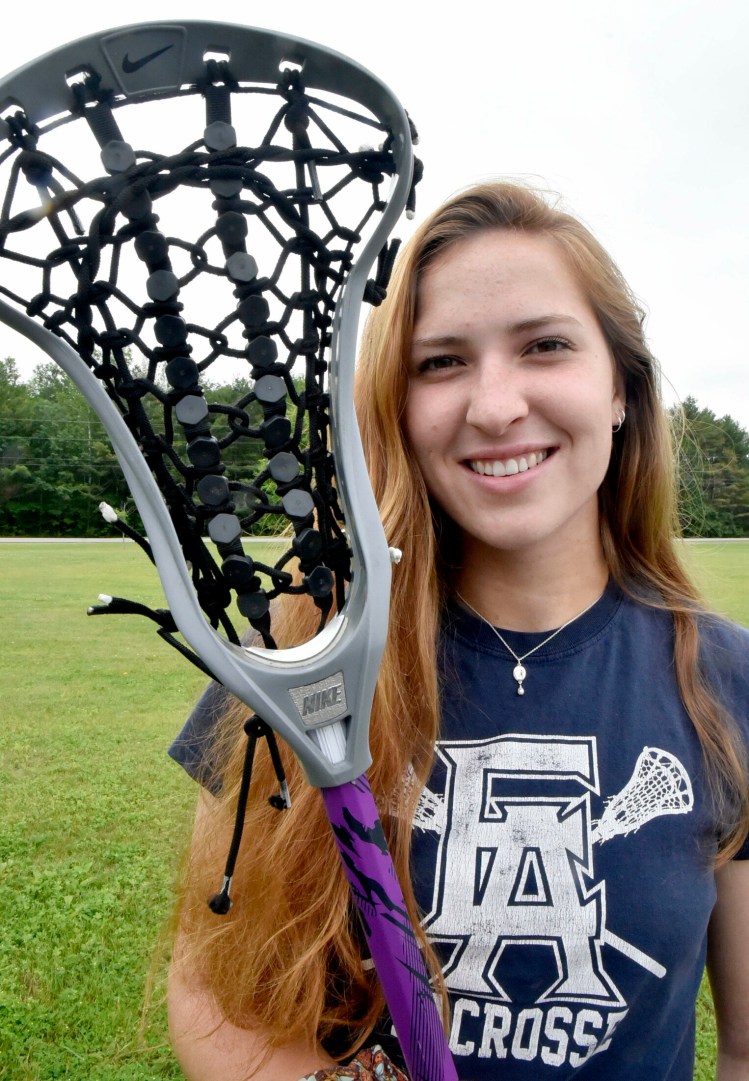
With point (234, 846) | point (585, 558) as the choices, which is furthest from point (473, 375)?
point (234, 846)

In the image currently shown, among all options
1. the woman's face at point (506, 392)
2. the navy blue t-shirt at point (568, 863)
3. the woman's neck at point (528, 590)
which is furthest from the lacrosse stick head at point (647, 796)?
the woman's face at point (506, 392)

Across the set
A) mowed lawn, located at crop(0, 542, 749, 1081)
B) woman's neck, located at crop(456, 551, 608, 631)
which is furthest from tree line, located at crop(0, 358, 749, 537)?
woman's neck, located at crop(456, 551, 608, 631)

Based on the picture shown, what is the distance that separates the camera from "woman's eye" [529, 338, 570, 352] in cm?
135

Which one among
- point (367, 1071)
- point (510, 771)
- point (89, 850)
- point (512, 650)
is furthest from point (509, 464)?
point (89, 850)

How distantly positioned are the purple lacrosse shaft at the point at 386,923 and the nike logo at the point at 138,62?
2.75 feet

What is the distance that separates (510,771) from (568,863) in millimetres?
170

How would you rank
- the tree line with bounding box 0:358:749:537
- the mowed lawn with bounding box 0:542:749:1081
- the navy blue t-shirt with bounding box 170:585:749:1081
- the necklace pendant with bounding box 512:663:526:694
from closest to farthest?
the navy blue t-shirt with bounding box 170:585:749:1081
the necklace pendant with bounding box 512:663:526:694
the mowed lawn with bounding box 0:542:749:1081
the tree line with bounding box 0:358:749:537

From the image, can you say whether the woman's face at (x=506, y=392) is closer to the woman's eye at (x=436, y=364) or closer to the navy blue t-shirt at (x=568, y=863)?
the woman's eye at (x=436, y=364)

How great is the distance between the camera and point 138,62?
2.74 ft

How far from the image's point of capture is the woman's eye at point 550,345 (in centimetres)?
135

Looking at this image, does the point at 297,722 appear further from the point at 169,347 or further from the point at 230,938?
the point at 230,938

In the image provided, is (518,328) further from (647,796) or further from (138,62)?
(647,796)

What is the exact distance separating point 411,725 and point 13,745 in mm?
5173

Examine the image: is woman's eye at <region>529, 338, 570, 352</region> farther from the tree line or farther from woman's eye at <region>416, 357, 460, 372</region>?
the tree line
